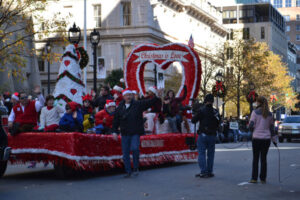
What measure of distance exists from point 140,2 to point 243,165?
150 feet

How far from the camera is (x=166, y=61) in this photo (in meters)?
20.9

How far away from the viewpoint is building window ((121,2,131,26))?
2446 inches

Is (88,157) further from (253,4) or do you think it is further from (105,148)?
(253,4)

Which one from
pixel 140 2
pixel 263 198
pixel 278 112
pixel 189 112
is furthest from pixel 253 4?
pixel 263 198

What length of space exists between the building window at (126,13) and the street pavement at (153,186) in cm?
4677

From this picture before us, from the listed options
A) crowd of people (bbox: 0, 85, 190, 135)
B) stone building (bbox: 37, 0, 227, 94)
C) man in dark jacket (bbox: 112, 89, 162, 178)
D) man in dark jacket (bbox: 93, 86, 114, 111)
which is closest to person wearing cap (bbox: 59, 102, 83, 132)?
crowd of people (bbox: 0, 85, 190, 135)

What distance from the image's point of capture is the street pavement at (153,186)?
34.9 ft

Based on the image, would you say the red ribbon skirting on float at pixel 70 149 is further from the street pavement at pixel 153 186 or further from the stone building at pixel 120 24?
the stone building at pixel 120 24

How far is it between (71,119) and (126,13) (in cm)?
4910

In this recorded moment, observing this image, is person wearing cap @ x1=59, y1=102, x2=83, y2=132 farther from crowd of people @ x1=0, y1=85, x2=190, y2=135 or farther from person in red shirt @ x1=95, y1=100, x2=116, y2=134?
person in red shirt @ x1=95, y1=100, x2=116, y2=134

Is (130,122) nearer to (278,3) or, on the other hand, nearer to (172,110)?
(172,110)

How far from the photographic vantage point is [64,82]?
1602 centimetres

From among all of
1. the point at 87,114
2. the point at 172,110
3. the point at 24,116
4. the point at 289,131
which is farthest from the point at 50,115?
the point at 289,131

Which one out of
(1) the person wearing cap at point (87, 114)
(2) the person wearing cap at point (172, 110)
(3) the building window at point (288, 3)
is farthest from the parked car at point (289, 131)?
(3) the building window at point (288, 3)
